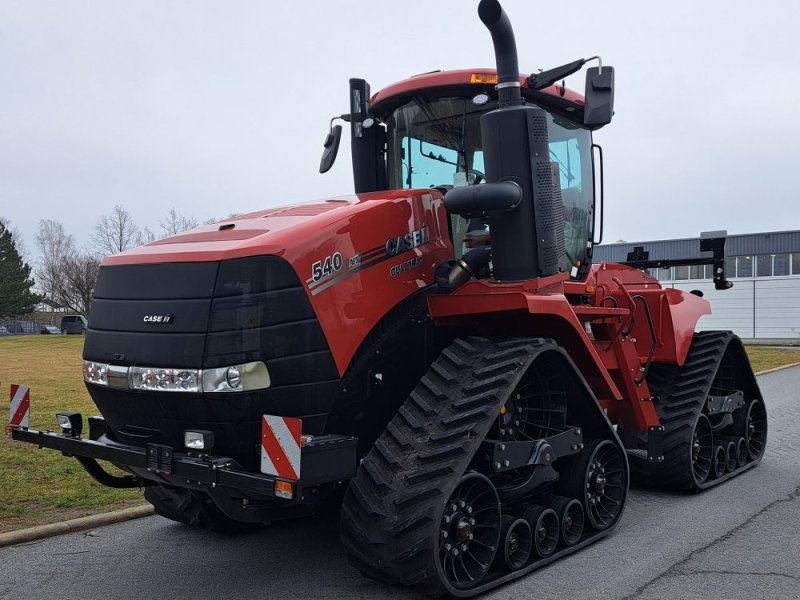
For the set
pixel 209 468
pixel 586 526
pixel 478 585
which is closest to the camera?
pixel 209 468

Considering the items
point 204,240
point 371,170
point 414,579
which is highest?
point 371,170

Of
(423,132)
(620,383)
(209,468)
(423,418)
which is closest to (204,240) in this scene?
(209,468)

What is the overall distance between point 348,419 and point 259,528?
1.76m

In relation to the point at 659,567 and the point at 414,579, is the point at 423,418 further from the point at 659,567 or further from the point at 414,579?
the point at 659,567

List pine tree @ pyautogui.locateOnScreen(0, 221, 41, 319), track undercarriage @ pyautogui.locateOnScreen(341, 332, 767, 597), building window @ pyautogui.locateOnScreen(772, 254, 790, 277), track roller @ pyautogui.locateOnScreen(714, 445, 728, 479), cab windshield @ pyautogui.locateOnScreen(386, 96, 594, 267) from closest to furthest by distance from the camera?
1. track undercarriage @ pyautogui.locateOnScreen(341, 332, 767, 597)
2. cab windshield @ pyautogui.locateOnScreen(386, 96, 594, 267)
3. track roller @ pyautogui.locateOnScreen(714, 445, 728, 479)
4. building window @ pyautogui.locateOnScreen(772, 254, 790, 277)
5. pine tree @ pyautogui.locateOnScreen(0, 221, 41, 319)

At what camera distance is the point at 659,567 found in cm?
464

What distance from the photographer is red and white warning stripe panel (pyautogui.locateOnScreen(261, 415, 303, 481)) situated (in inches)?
141

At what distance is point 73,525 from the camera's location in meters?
5.46

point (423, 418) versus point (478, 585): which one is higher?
point (423, 418)

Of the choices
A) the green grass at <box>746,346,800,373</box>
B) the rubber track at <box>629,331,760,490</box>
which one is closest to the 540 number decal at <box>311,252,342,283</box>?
the rubber track at <box>629,331,760,490</box>

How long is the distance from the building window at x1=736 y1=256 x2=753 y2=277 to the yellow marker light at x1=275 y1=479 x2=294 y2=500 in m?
44.2

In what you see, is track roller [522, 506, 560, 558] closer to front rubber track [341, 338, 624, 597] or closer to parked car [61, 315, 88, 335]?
front rubber track [341, 338, 624, 597]

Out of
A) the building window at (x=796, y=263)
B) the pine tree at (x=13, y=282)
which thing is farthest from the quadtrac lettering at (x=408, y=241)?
the pine tree at (x=13, y=282)

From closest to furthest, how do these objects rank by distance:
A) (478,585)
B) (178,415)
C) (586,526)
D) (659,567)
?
(178,415) < (478,585) < (659,567) < (586,526)
